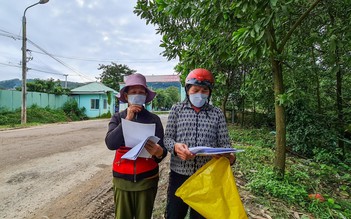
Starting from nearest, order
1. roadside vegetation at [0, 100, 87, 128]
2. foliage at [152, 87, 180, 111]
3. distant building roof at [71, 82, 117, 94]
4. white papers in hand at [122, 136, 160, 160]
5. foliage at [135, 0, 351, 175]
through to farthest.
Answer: white papers in hand at [122, 136, 160, 160] → foliage at [135, 0, 351, 175] → roadside vegetation at [0, 100, 87, 128] → distant building roof at [71, 82, 117, 94] → foliage at [152, 87, 180, 111]

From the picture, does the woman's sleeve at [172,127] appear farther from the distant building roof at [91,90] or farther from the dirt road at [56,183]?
the distant building roof at [91,90]

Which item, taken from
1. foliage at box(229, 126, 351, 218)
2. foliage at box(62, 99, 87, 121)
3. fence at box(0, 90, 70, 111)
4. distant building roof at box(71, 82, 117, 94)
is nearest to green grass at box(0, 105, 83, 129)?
fence at box(0, 90, 70, 111)

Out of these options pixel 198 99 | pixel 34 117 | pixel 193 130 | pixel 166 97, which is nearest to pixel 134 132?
pixel 193 130

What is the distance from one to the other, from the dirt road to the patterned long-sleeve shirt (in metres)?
1.60

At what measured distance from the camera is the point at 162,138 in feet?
6.82

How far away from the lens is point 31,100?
19.2 meters

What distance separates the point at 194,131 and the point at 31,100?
21070mm

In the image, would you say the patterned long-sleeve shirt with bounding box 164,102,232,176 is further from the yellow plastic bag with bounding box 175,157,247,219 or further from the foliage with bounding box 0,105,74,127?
the foliage with bounding box 0,105,74,127

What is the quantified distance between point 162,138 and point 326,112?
697 cm

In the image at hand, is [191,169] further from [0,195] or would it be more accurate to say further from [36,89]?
[36,89]

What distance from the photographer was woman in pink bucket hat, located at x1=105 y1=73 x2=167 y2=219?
6.33 ft

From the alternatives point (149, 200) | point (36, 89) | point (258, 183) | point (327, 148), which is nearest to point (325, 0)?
point (258, 183)

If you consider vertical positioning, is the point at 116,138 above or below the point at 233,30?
below

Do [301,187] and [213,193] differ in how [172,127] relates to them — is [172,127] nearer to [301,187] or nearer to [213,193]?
[213,193]
